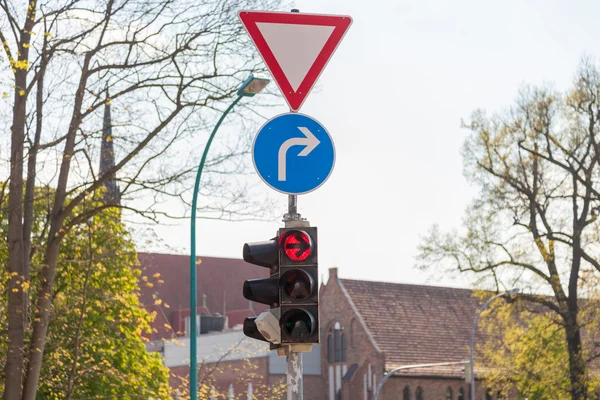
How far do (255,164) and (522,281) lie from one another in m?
29.9

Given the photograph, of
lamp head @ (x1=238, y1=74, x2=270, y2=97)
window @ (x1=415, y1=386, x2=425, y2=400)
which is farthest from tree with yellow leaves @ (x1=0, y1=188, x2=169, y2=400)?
window @ (x1=415, y1=386, x2=425, y2=400)

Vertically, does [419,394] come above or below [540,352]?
below

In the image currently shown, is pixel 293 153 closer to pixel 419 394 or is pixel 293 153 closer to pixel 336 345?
pixel 419 394

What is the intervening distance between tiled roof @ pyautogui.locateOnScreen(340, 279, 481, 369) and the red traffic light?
51.0 meters

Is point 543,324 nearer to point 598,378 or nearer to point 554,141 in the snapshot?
point 598,378

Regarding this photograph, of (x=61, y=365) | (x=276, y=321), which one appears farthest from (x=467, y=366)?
(x=276, y=321)

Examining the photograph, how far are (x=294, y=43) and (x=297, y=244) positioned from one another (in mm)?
1455


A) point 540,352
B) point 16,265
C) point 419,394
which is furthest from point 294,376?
point 419,394

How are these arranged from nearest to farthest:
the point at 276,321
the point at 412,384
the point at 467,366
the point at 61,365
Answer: the point at 276,321, the point at 61,365, the point at 467,366, the point at 412,384

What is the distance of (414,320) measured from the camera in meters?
61.8

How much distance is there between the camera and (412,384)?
58.3m

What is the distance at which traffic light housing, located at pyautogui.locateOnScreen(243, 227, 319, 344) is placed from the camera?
709 cm

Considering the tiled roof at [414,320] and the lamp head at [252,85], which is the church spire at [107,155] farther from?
the tiled roof at [414,320]

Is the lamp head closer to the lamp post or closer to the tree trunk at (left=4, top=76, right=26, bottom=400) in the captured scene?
the lamp post
